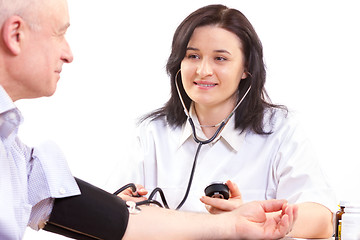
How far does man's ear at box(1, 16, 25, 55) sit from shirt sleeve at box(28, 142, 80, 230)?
1.05ft

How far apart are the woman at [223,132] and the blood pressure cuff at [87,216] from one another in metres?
0.70

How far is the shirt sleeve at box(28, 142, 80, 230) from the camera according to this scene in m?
1.39

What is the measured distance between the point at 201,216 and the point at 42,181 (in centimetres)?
44

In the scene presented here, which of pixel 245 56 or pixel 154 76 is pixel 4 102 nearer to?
pixel 245 56

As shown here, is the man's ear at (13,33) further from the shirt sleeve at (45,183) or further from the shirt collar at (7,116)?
the shirt sleeve at (45,183)

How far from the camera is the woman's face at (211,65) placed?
228cm

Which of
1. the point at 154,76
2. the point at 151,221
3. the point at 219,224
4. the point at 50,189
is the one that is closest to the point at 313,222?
the point at 219,224

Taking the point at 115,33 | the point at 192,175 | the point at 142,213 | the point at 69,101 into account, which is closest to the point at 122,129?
the point at 69,101

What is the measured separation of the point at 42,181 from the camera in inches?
54.9

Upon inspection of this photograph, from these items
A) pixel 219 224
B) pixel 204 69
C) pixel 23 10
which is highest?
pixel 23 10

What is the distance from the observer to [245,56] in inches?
94.8

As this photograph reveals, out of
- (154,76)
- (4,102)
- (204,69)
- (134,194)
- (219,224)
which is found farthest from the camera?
(154,76)

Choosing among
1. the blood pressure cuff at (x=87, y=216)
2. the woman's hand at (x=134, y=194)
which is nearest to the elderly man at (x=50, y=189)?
the blood pressure cuff at (x=87, y=216)

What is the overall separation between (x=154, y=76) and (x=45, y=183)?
1909 mm
